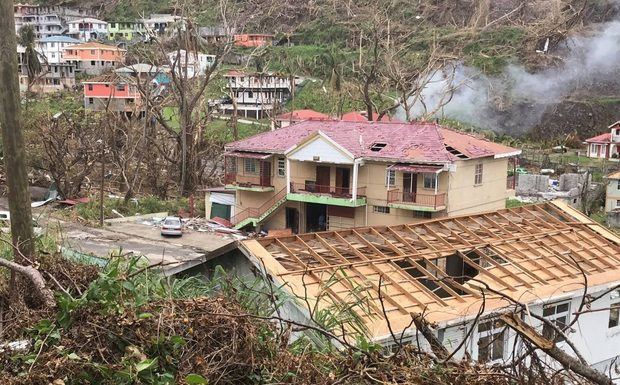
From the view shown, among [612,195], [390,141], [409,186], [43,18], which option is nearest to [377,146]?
[390,141]

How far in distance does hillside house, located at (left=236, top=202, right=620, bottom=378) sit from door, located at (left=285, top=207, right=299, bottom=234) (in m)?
11.2

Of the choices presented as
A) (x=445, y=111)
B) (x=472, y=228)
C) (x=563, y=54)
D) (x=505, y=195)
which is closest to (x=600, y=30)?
(x=563, y=54)

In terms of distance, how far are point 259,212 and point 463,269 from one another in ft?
40.2

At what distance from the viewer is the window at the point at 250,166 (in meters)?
25.7

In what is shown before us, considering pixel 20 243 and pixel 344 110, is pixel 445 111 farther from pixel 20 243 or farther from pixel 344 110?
pixel 20 243

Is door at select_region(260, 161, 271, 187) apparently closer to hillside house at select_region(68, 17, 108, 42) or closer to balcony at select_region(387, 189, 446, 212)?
balcony at select_region(387, 189, 446, 212)

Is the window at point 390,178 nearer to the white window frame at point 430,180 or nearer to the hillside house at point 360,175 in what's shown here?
the hillside house at point 360,175

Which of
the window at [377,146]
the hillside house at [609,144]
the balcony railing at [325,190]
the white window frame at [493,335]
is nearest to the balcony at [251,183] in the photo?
the balcony railing at [325,190]

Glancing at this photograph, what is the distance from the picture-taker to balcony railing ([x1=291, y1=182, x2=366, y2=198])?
2361 cm

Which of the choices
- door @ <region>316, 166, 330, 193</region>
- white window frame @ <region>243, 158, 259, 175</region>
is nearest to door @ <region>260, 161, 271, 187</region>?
white window frame @ <region>243, 158, 259, 175</region>

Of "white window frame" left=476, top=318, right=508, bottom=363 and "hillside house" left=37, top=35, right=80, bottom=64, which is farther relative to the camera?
"hillside house" left=37, top=35, right=80, bottom=64

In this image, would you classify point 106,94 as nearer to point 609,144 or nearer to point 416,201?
point 416,201

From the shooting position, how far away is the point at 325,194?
23844 millimetres

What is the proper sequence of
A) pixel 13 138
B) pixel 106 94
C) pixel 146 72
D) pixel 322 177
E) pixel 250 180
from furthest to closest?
pixel 106 94
pixel 146 72
pixel 250 180
pixel 322 177
pixel 13 138
